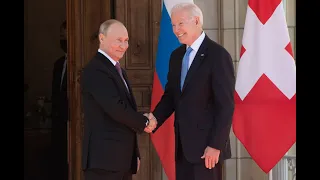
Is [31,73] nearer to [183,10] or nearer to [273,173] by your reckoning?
[273,173]

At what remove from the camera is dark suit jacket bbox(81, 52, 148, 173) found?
11.4 ft

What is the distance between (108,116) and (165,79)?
0.97 meters

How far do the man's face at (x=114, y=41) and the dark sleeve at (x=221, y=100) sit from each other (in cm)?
60

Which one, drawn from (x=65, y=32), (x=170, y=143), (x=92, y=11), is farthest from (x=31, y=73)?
(x=170, y=143)

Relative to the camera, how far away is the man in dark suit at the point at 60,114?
Result: 5340mm

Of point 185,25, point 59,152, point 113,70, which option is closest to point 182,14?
point 185,25

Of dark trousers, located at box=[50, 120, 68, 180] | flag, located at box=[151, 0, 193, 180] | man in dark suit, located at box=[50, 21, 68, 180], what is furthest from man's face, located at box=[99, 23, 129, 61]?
dark trousers, located at box=[50, 120, 68, 180]

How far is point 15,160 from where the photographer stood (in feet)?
10.4

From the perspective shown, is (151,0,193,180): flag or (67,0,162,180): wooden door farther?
(67,0,162,180): wooden door

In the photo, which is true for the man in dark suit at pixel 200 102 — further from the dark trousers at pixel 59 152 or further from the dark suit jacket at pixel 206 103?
the dark trousers at pixel 59 152

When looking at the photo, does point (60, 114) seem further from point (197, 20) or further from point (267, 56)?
point (197, 20)

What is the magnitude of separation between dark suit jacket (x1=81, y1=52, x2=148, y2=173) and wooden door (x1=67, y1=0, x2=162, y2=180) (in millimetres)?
1264

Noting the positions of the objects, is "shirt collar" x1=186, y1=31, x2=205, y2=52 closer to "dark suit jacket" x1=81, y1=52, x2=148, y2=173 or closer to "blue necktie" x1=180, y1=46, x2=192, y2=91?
"blue necktie" x1=180, y1=46, x2=192, y2=91

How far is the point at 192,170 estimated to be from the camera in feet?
11.5
